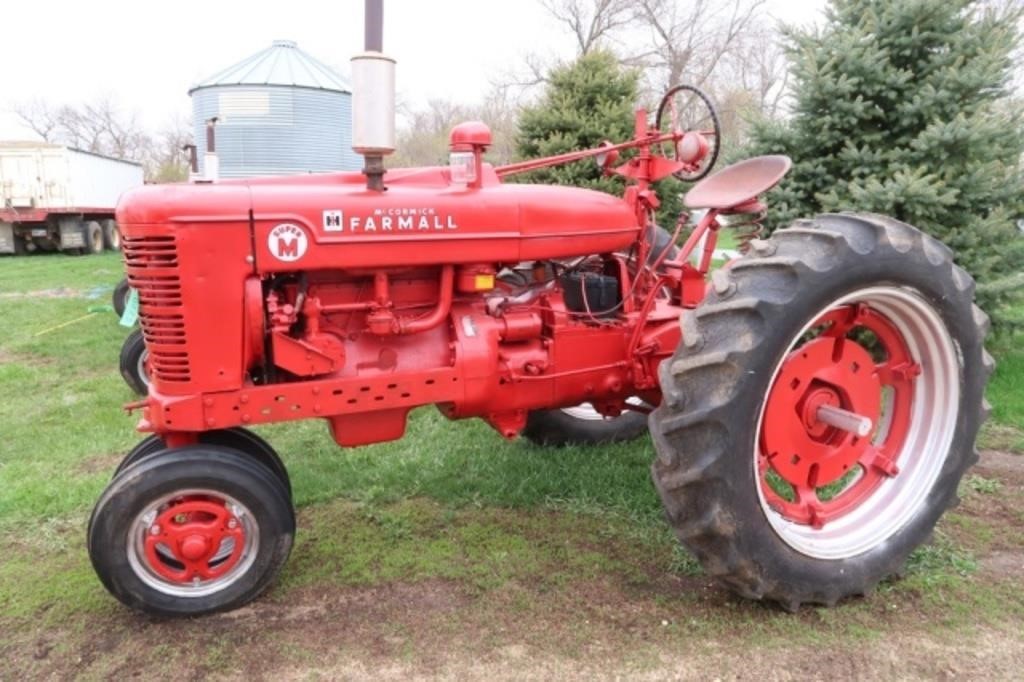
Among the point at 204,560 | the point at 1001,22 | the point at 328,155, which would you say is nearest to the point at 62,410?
the point at 204,560

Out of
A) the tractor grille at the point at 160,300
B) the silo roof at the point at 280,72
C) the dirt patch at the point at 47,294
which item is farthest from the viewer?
the silo roof at the point at 280,72

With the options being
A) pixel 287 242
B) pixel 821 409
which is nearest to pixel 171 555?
pixel 287 242

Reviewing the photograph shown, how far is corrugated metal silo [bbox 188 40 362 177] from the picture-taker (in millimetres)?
15383

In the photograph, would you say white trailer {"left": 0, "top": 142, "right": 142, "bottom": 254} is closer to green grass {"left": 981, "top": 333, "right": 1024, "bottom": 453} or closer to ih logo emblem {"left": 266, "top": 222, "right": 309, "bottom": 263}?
ih logo emblem {"left": 266, "top": 222, "right": 309, "bottom": 263}

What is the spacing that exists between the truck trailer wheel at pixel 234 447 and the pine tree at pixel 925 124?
4065mm

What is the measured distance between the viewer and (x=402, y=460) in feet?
13.9

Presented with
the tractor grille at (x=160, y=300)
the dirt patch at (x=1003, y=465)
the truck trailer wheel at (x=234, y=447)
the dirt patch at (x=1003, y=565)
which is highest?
the tractor grille at (x=160, y=300)

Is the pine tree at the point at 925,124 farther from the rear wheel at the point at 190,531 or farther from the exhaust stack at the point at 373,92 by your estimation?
the rear wheel at the point at 190,531

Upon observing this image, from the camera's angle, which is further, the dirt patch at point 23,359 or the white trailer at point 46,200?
the white trailer at point 46,200

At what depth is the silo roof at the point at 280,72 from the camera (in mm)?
16094

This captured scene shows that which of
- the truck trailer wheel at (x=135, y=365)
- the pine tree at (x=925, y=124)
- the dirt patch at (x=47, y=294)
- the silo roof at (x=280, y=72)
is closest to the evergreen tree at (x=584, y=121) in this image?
the pine tree at (x=925, y=124)

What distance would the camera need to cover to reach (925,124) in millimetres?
5457

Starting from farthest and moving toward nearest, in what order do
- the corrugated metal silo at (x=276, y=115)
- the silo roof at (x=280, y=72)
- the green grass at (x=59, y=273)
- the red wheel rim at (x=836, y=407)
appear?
the silo roof at (x=280, y=72), the corrugated metal silo at (x=276, y=115), the green grass at (x=59, y=273), the red wheel rim at (x=836, y=407)

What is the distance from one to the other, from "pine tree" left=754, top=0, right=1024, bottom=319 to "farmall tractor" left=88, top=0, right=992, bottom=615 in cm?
258
